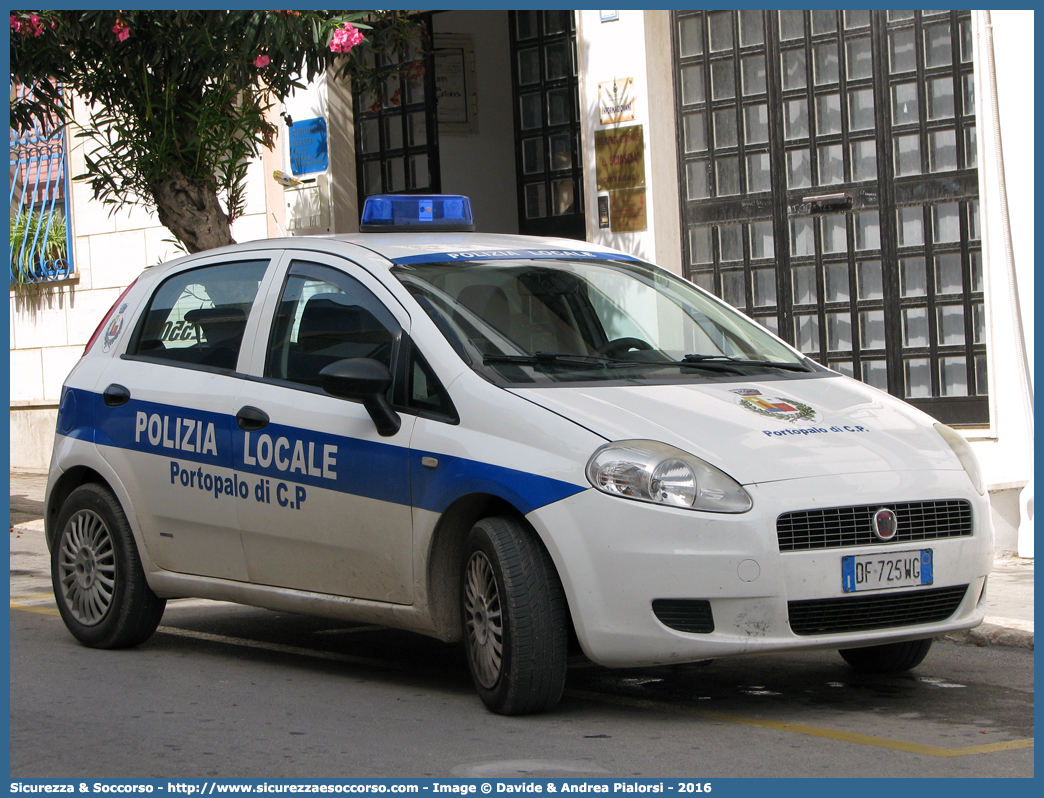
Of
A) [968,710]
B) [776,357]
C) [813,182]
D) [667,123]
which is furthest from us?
[667,123]

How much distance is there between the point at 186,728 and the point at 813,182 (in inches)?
293

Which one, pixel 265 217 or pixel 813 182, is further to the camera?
pixel 265 217

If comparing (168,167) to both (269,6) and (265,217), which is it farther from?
(265,217)

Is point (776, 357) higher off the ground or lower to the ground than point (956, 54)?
lower

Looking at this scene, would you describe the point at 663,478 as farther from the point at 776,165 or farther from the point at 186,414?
the point at 776,165

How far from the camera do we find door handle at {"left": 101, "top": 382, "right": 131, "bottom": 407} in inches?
259

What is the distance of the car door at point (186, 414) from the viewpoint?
6.11 metres

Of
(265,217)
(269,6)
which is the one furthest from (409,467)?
(265,217)

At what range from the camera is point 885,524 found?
4848mm

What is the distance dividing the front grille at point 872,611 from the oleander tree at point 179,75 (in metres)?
5.94

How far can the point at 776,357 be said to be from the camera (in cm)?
601

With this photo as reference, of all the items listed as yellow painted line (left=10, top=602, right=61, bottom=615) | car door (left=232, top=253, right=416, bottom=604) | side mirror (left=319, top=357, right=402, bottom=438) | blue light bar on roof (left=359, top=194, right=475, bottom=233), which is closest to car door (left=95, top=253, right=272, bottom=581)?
car door (left=232, top=253, right=416, bottom=604)

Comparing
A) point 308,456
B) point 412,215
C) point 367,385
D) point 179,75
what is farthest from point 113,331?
point 179,75

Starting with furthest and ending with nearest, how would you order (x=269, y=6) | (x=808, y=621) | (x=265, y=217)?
1. (x=265, y=217)
2. (x=269, y=6)
3. (x=808, y=621)
